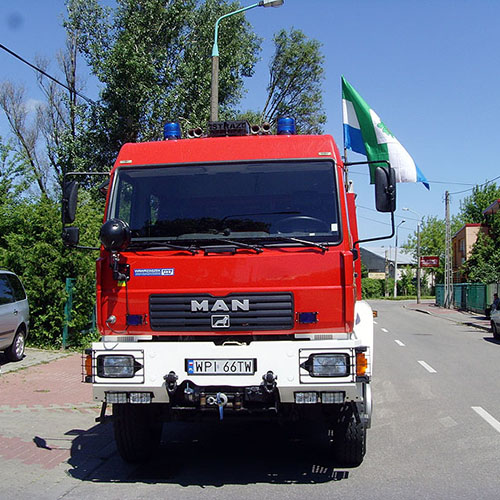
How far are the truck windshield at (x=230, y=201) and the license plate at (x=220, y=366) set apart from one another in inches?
40.7

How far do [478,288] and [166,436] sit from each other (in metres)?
39.3

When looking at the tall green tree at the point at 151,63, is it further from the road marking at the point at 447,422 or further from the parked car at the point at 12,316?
the road marking at the point at 447,422

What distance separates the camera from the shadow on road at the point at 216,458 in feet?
19.3

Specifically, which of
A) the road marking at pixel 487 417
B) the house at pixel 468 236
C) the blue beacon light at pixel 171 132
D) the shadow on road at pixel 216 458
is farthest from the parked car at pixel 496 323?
the house at pixel 468 236

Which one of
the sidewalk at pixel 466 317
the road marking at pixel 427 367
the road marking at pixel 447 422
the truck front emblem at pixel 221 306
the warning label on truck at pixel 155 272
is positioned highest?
the warning label on truck at pixel 155 272

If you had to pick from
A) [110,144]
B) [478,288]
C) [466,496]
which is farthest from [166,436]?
[478,288]

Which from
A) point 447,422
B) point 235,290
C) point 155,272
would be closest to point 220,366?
point 235,290

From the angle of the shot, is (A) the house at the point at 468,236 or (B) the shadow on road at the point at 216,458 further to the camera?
(A) the house at the point at 468,236

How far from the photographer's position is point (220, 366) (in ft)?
17.3

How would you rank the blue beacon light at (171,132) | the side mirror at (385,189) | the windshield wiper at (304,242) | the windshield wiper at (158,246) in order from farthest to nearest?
the blue beacon light at (171,132) → the side mirror at (385,189) → the windshield wiper at (158,246) → the windshield wiper at (304,242)

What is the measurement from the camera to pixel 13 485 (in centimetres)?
558

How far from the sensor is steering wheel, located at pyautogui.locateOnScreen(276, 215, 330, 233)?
18.3ft

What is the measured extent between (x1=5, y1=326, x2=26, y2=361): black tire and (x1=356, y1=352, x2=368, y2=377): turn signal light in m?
9.01

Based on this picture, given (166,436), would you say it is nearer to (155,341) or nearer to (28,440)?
(28,440)
